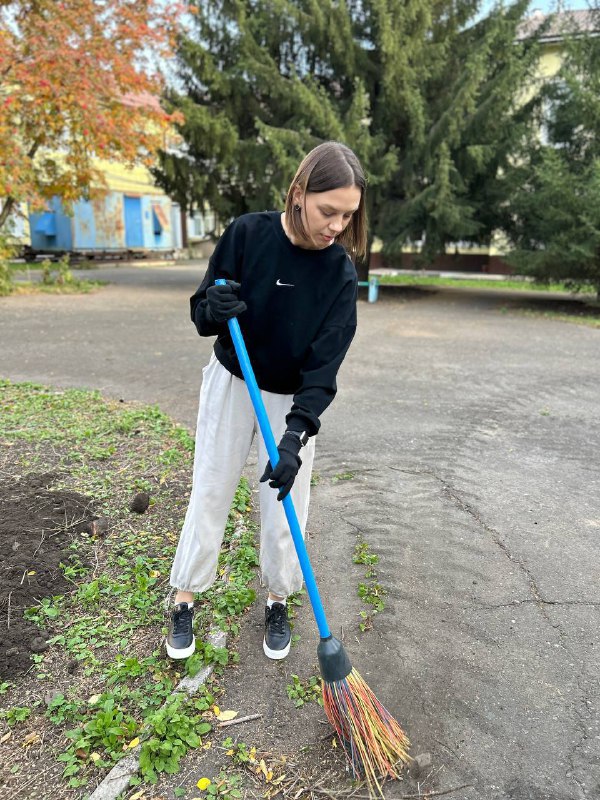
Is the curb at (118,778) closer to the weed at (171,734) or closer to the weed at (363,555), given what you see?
the weed at (171,734)

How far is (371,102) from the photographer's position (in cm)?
1466

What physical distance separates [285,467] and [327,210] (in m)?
0.87

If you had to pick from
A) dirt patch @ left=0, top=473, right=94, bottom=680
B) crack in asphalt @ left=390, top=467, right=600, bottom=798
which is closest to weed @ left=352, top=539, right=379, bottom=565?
crack in asphalt @ left=390, top=467, right=600, bottom=798

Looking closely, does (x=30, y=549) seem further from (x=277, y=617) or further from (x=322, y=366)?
(x=322, y=366)

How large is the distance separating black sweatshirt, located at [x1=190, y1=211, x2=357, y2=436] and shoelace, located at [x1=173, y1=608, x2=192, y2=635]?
94 centimetres

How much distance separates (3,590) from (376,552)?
1.83 metres

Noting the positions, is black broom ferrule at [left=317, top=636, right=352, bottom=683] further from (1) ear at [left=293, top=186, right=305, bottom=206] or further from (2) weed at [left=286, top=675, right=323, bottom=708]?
(1) ear at [left=293, top=186, right=305, bottom=206]

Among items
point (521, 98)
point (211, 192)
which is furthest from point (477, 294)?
point (211, 192)

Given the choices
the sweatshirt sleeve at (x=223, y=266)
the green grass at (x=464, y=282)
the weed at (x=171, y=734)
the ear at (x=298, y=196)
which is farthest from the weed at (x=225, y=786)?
the green grass at (x=464, y=282)

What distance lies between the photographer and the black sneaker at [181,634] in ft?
7.89

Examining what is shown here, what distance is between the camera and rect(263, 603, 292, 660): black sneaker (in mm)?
2486

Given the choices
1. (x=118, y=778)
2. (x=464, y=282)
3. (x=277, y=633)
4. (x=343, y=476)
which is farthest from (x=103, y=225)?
(x=118, y=778)

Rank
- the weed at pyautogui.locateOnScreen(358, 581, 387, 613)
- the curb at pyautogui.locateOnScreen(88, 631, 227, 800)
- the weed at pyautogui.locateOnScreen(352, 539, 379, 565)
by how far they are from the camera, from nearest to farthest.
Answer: the curb at pyautogui.locateOnScreen(88, 631, 227, 800) < the weed at pyautogui.locateOnScreen(358, 581, 387, 613) < the weed at pyautogui.locateOnScreen(352, 539, 379, 565)

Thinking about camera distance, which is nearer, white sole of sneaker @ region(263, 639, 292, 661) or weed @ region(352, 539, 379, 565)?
white sole of sneaker @ region(263, 639, 292, 661)
